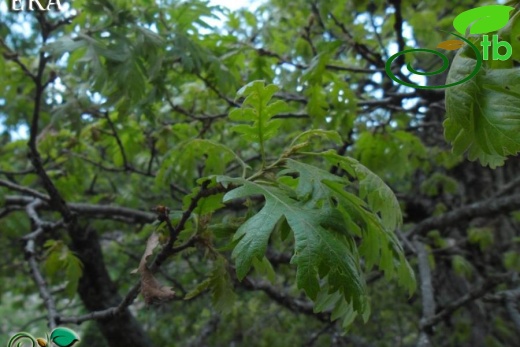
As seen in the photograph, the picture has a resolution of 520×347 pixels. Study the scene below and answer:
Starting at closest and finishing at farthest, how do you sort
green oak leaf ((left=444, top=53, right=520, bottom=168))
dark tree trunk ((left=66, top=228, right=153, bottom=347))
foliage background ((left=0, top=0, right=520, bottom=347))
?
green oak leaf ((left=444, top=53, right=520, bottom=168))
foliage background ((left=0, top=0, right=520, bottom=347))
dark tree trunk ((left=66, top=228, right=153, bottom=347))

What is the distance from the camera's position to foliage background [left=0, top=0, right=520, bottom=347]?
1258mm

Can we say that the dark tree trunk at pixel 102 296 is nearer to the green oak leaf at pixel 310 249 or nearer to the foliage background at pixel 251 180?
the foliage background at pixel 251 180

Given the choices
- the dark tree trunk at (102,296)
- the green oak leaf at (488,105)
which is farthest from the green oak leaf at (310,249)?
the dark tree trunk at (102,296)

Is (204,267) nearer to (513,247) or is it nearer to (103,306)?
(103,306)

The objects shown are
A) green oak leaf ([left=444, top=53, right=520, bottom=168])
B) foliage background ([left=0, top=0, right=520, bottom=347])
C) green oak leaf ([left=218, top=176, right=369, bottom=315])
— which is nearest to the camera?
green oak leaf ([left=444, top=53, right=520, bottom=168])

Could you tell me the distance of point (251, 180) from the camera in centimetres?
133

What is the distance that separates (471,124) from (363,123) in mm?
1992

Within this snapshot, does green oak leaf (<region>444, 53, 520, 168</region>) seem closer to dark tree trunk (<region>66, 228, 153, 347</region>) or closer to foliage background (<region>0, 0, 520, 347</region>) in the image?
foliage background (<region>0, 0, 520, 347</region>)

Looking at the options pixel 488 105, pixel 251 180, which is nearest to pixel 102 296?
pixel 251 180

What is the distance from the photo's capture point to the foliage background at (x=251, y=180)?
4.13 ft

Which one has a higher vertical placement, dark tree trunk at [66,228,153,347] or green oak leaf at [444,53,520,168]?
green oak leaf at [444,53,520,168]

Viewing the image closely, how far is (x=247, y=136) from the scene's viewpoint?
4.47 ft

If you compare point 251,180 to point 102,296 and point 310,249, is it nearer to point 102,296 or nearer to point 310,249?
point 310,249

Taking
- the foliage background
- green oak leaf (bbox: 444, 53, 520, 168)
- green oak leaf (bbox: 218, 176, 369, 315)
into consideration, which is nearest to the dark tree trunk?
the foliage background
